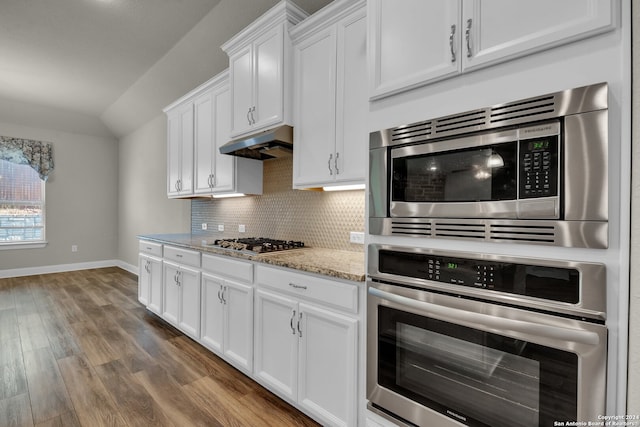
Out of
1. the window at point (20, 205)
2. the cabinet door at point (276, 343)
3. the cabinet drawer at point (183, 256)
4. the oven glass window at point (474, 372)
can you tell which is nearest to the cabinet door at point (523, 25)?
the oven glass window at point (474, 372)

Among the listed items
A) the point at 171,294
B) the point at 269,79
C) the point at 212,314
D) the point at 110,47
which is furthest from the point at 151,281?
the point at 110,47

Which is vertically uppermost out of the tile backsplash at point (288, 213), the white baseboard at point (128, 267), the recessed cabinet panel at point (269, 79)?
the recessed cabinet panel at point (269, 79)

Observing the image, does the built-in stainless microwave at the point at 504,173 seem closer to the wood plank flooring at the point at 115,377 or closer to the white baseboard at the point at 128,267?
the wood plank flooring at the point at 115,377

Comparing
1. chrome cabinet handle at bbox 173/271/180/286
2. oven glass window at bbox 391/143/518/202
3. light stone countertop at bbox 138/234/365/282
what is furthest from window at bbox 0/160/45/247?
oven glass window at bbox 391/143/518/202

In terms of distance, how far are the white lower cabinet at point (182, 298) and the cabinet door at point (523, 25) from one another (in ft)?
8.28

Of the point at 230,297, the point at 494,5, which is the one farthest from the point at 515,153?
the point at 230,297

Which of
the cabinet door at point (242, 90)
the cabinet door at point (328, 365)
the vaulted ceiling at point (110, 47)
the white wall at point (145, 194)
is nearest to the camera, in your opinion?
the cabinet door at point (328, 365)

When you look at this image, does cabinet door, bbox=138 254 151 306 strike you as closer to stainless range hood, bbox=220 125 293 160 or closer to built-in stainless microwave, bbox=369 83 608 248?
stainless range hood, bbox=220 125 293 160

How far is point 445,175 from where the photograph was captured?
4.07ft

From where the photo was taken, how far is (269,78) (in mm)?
2359

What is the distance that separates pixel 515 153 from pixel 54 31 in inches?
173

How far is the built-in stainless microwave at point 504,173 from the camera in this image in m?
0.92

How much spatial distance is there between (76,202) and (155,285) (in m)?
4.27

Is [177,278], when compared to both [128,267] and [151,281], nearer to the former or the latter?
[151,281]
